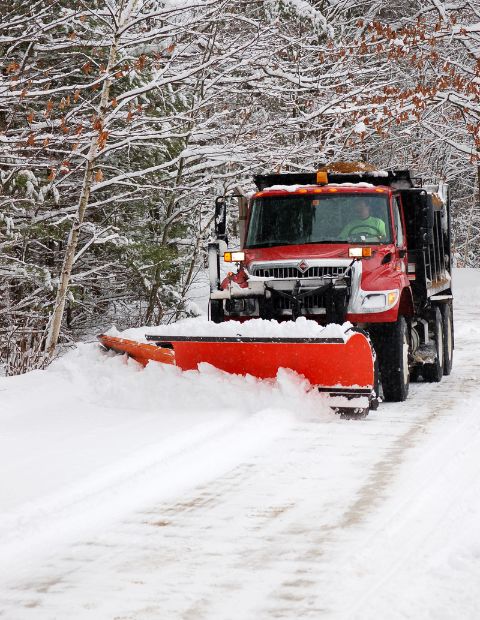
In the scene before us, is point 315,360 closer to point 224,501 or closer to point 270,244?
point 270,244

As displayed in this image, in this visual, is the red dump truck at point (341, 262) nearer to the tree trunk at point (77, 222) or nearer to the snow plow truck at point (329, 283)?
the snow plow truck at point (329, 283)

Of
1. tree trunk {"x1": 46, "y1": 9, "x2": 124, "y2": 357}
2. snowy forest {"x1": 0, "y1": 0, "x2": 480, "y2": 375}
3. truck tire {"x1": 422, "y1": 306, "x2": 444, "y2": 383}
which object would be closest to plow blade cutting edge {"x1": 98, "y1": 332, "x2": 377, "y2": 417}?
truck tire {"x1": 422, "y1": 306, "x2": 444, "y2": 383}

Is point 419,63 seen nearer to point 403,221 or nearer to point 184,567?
point 403,221

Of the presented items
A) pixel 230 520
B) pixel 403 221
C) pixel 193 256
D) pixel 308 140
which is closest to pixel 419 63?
pixel 308 140

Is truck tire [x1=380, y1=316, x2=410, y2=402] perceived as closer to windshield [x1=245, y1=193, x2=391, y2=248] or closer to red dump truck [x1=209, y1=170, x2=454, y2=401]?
red dump truck [x1=209, y1=170, x2=454, y2=401]

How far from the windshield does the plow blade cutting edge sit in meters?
1.76

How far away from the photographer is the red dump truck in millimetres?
9141

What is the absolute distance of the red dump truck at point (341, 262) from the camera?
9.14 meters

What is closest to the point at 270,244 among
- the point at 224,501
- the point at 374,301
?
the point at 374,301

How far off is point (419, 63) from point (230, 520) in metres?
17.4

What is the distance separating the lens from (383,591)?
12.9ft

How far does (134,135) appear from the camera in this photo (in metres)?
12.8

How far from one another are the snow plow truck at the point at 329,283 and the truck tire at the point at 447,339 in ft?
3.99

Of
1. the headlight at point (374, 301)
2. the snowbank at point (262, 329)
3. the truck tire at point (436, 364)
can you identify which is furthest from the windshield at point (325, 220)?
the truck tire at point (436, 364)
